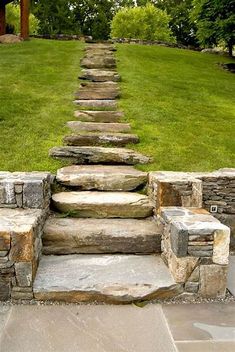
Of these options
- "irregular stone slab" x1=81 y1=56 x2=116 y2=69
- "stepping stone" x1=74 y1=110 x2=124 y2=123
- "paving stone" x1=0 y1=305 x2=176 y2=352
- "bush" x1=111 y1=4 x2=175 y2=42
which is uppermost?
"bush" x1=111 y1=4 x2=175 y2=42

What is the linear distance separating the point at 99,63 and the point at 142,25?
15696 millimetres

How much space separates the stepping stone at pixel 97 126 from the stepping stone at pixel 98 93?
1478 millimetres

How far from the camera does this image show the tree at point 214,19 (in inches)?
454

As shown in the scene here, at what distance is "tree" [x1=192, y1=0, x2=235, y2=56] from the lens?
11529 millimetres

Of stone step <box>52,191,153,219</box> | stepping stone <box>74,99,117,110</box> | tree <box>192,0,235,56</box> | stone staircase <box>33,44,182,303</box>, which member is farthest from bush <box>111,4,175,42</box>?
stone step <box>52,191,153,219</box>

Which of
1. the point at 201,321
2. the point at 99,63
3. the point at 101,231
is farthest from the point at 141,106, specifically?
the point at 201,321

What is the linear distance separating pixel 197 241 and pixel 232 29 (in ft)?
32.9

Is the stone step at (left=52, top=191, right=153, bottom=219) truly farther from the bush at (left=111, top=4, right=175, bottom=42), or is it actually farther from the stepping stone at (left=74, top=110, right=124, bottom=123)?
the bush at (left=111, top=4, right=175, bottom=42)

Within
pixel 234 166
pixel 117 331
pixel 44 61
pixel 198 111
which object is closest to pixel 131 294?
pixel 117 331

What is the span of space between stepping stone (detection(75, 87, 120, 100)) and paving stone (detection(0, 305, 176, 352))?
5319mm

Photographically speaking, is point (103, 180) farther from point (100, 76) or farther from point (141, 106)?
point (100, 76)

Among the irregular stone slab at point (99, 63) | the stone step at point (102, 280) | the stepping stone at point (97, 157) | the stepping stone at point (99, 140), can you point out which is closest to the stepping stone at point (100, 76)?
the irregular stone slab at point (99, 63)

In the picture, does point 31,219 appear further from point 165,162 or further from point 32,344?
point 165,162

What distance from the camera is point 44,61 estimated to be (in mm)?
10656
